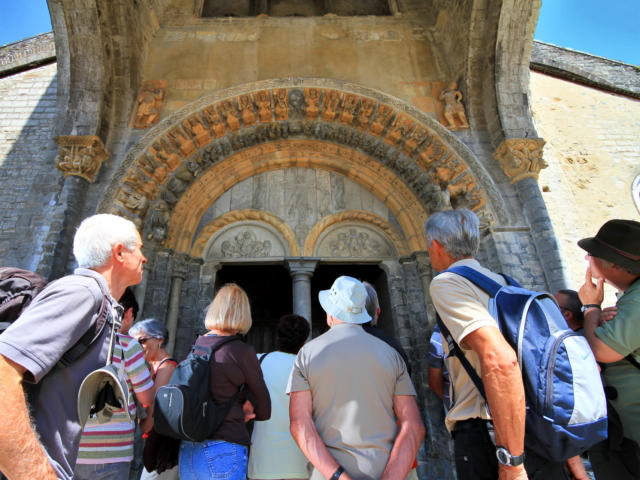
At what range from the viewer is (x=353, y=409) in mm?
1767

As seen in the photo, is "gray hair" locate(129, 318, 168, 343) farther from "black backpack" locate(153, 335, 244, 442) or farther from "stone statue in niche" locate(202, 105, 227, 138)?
"stone statue in niche" locate(202, 105, 227, 138)

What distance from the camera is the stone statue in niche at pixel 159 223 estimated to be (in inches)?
186

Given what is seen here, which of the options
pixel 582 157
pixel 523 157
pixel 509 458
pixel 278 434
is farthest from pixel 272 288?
pixel 509 458

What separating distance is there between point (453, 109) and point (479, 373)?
466 centimetres

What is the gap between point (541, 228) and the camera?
176 inches

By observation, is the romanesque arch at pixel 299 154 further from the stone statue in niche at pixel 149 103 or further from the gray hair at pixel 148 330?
the gray hair at pixel 148 330

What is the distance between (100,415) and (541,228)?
4.64 m

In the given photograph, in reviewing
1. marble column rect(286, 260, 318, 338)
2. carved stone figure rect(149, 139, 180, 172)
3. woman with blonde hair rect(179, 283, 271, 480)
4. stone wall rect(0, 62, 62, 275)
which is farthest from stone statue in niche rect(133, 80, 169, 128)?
woman with blonde hair rect(179, 283, 271, 480)

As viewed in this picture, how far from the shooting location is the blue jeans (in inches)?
69.7

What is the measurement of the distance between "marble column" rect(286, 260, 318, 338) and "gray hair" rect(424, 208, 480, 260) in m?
3.10

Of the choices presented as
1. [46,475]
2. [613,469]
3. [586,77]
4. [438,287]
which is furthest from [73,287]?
[586,77]

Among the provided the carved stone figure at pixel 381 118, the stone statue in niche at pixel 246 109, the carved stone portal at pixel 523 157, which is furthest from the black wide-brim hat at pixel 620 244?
the stone statue in niche at pixel 246 109

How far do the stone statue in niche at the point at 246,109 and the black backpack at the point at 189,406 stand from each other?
438 centimetres

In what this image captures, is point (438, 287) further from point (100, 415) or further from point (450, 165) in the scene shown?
point (450, 165)
